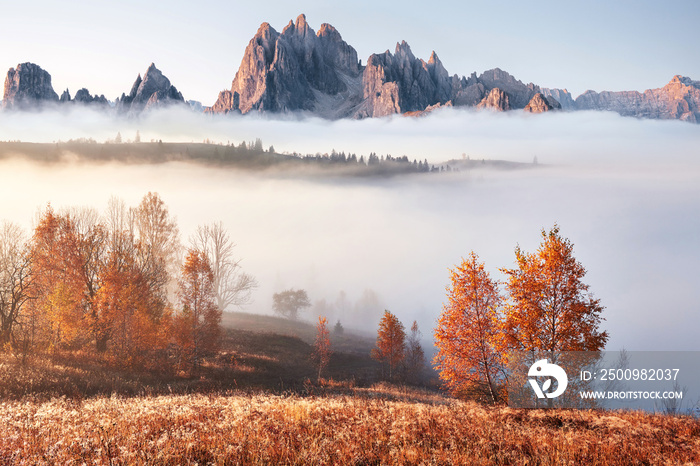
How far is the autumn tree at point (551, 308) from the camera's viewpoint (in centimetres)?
2652

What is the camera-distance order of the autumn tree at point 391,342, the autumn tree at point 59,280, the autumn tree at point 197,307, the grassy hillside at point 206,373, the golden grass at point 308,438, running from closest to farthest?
the golden grass at point 308,438, the grassy hillside at point 206,373, the autumn tree at point 59,280, the autumn tree at point 197,307, the autumn tree at point 391,342

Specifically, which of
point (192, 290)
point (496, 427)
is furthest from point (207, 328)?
point (496, 427)

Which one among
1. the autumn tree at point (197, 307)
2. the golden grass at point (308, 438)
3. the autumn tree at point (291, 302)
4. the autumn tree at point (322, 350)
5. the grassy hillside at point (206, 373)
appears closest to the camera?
the golden grass at point (308, 438)

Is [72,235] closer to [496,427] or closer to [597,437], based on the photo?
[496,427]

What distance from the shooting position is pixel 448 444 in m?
9.49

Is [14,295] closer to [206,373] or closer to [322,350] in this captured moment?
[206,373]

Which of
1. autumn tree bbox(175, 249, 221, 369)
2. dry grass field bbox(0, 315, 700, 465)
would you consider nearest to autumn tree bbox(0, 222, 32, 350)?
autumn tree bbox(175, 249, 221, 369)

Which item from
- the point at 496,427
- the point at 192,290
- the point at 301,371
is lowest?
the point at 301,371

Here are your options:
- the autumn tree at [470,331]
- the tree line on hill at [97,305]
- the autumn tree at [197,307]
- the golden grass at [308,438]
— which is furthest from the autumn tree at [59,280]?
the autumn tree at [470,331]

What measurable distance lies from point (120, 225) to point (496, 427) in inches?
2188

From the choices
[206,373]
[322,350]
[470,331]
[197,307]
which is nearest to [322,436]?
[470,331]

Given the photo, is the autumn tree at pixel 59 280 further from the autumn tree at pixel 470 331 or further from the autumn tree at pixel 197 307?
the autumn tree at pixel 470 331

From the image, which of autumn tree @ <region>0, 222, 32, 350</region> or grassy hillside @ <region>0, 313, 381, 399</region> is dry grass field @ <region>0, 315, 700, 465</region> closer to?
grassy hillside @ <region>0, 313, 381, 399</region>

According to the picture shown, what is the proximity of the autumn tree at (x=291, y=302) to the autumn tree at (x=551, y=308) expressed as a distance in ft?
344
